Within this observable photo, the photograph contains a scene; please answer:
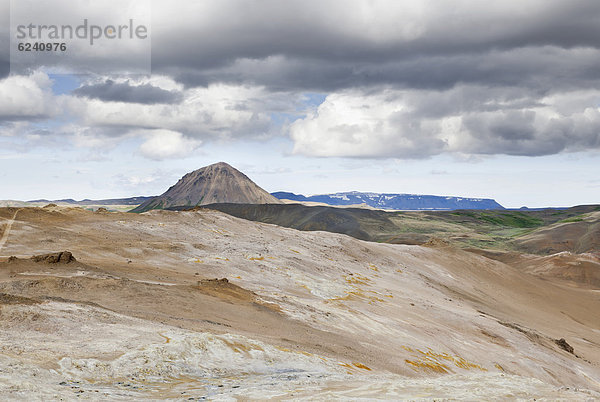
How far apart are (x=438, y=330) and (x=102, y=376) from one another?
858 inches

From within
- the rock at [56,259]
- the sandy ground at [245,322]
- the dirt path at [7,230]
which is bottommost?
the sandy ground at [245,322]

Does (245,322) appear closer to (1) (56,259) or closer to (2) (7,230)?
(1) (56,259)

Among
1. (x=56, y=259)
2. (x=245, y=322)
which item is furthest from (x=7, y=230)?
(x=245, y=322)

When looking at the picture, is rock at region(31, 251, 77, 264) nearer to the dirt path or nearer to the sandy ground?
the sandy ground

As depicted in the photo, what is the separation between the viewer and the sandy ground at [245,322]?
42.3 ft

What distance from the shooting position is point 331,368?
17172mm

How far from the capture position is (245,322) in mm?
22234

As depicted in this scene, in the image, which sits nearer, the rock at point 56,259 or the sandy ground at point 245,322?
the sandy ground at point 245,322

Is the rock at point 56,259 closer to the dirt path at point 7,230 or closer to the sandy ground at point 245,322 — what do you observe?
the sandy ground at point 245,322

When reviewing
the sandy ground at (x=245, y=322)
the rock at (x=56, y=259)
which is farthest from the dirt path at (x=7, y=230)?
the rock at (x=56, y=259)

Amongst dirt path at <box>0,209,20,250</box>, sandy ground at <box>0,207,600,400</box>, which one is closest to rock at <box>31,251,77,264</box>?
sandy ground at <box>0,207,600,400</box>

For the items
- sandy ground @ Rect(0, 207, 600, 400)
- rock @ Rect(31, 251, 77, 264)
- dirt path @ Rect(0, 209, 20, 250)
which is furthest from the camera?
dirt path @ Rect(0, 209, 20, 250)

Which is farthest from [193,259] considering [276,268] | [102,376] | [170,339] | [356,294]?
[102,376]

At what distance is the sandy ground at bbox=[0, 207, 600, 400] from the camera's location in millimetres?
12898
